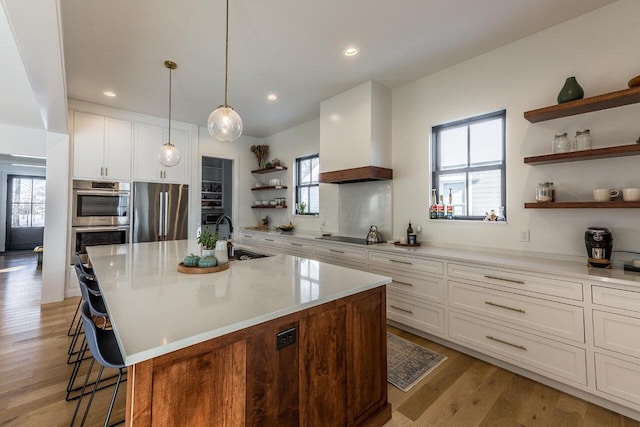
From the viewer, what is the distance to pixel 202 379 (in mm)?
1008

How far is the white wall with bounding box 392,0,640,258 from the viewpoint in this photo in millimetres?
2104

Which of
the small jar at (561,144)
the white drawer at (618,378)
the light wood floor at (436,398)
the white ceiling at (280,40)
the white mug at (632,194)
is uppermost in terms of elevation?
the white ceiling at (280,40)

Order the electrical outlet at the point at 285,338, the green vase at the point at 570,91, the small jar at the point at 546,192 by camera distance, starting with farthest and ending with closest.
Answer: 1. the small jar at the point at 546,192
2. the green vase at the point at 570,91
3. the electrical outlet at the point at 285,338

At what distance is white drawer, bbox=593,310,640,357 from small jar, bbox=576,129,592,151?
123 centimetres

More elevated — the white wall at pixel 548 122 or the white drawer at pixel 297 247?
the white wall at pixel 548 122

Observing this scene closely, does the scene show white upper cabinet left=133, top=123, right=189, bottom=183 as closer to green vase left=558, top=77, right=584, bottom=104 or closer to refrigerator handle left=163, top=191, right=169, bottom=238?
refrigerator handle left=163, top=191, right=169, bottom=238

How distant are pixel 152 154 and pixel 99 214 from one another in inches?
48.0

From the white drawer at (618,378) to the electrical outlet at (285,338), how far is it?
6.65 ft

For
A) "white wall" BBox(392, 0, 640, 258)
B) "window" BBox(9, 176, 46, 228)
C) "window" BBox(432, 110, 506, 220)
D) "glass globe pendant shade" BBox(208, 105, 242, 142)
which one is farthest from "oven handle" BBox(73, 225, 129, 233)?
"window" BBox(9, 176, 46, 228)

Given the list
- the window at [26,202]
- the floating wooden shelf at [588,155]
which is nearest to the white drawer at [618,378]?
the floating wooden shelf at [588,155]

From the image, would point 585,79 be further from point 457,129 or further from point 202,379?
point 202,379

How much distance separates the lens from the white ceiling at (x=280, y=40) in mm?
2182

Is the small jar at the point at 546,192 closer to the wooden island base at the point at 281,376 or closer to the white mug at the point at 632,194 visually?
the white mug at the point at 632,194

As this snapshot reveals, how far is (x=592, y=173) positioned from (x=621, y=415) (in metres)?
1.69
